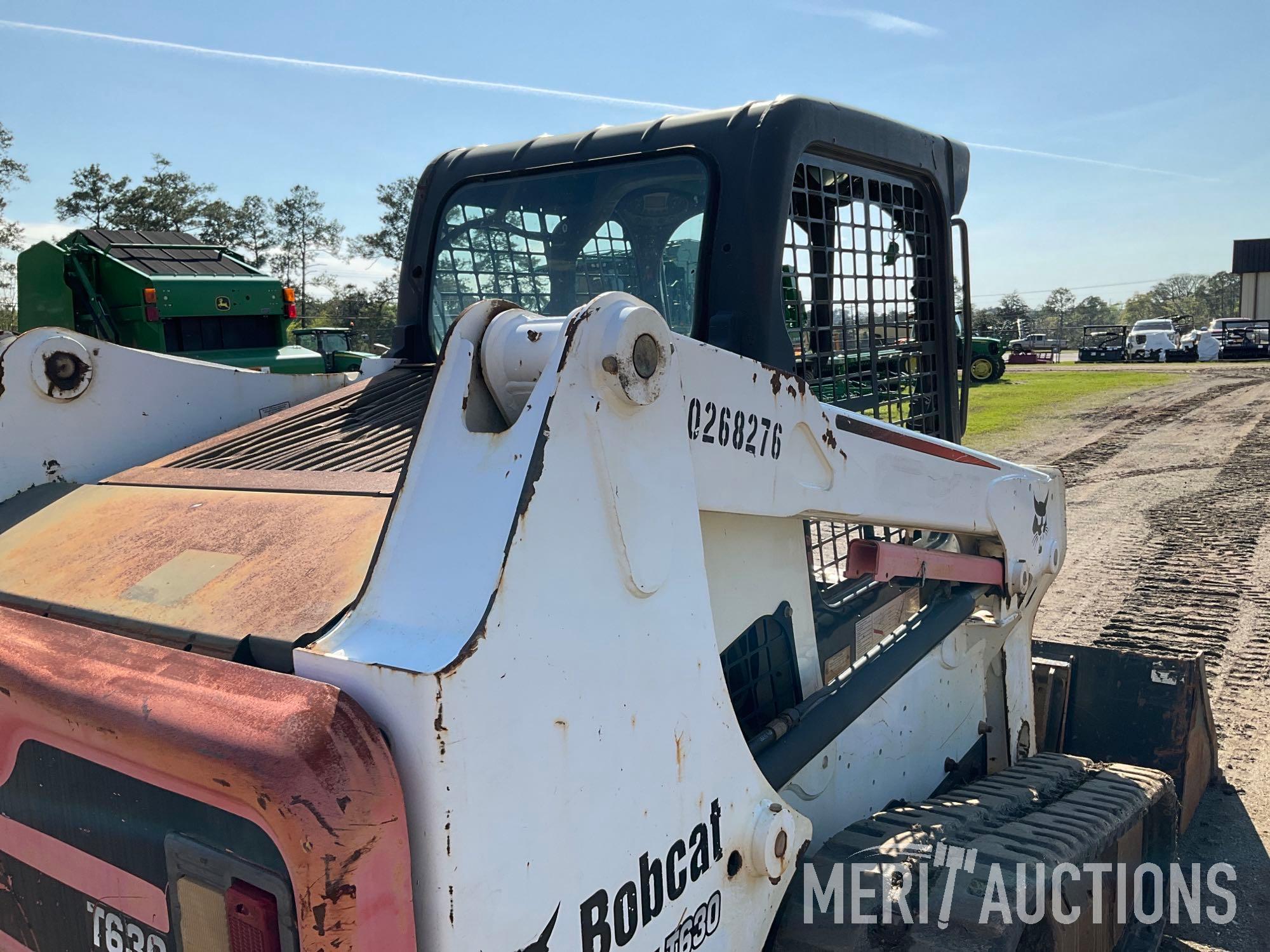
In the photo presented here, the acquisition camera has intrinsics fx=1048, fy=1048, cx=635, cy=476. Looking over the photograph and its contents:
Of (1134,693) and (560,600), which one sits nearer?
(560,600)

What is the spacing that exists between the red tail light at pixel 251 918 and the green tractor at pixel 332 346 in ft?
33.8

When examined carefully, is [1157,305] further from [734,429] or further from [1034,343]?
[734,429]

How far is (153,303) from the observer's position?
9.09m

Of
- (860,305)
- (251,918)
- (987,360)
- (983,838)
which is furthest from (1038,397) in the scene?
(251,918)

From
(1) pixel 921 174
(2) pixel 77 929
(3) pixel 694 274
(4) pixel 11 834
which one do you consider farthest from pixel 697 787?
(1) pixel 921 174

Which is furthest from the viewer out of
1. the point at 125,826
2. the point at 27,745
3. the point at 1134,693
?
the point at 1134,693

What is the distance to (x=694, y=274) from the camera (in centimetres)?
261

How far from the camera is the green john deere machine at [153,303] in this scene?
30.3ft

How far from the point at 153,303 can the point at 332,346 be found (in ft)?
12.7

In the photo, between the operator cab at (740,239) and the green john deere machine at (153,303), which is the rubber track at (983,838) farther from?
the green john deere machine at (153,303)

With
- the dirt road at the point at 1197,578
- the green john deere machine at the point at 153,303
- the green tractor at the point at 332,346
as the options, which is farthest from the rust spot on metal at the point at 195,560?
the green tractor at the point at 332,346

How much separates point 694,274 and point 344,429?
3.15ft

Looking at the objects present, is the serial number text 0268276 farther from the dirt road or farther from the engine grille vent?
the dirt road

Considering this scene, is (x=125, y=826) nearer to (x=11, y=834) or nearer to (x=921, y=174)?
(x=11, y=834)
